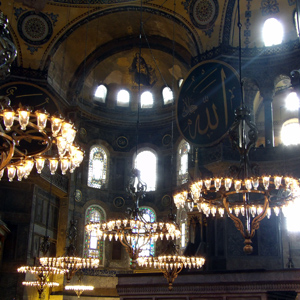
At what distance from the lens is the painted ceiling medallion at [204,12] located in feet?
52.9

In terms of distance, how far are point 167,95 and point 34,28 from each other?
603cm

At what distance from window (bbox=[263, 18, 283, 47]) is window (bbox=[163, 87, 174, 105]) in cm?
540

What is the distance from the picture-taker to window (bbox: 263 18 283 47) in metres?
15.8

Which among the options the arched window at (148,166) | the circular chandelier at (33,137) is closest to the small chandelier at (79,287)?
→ the arched window at (148,166)

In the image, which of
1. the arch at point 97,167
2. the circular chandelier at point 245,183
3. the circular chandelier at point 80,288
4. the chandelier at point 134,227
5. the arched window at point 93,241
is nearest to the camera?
the circular chandelier at point 245,183

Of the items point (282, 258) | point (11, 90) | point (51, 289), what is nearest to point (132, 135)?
point (11, 90)

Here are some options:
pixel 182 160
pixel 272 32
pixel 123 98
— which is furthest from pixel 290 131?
pixel 123 98

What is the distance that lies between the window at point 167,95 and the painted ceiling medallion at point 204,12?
4.21 metres

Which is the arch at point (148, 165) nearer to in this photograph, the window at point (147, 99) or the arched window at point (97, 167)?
the arched window at point (97, 167)

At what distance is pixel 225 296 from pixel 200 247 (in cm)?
381

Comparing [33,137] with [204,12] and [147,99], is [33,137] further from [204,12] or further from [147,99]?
[147,99]

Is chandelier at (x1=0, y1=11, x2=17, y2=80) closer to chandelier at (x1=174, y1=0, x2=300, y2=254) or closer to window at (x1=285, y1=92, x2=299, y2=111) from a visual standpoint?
chandelier at (x1=174, y1=0, x2=300, y2=254)

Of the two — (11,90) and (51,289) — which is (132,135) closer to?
(11,90)

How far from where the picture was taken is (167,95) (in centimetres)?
2042
